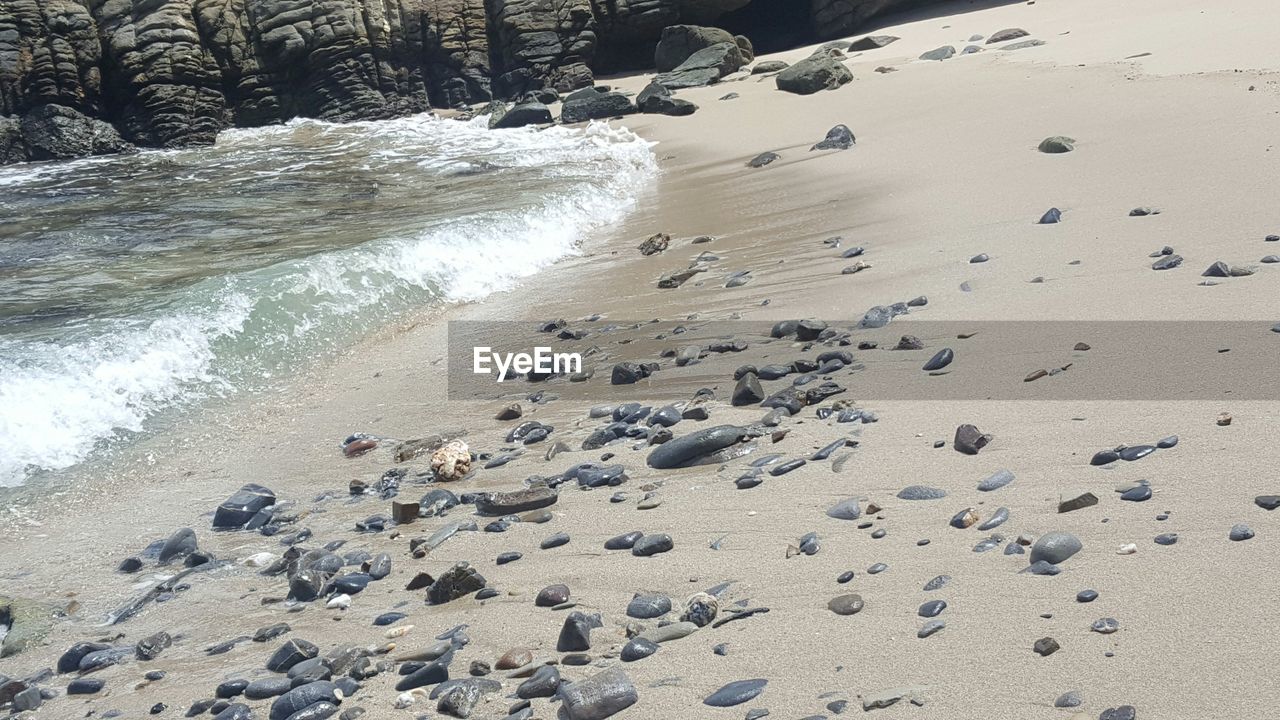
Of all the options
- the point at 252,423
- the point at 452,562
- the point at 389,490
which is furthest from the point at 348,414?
the point at 452,562

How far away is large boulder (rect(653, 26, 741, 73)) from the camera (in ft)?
58.3

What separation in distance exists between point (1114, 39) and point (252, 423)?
1122cm

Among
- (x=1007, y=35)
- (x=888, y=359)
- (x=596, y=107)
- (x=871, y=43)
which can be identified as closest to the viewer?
(x=888, y=359)

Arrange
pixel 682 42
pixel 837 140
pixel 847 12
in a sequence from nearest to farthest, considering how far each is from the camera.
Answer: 1. pixel 837 140
2. pixel 682 42
3. pixel 847 12

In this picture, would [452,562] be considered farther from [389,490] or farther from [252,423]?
[252,423]

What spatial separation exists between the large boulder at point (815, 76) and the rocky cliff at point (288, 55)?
455 cm

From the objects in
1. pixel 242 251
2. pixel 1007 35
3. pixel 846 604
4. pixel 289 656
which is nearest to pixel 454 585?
pixel 289 656

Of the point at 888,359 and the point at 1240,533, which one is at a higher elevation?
the point at 1240,533

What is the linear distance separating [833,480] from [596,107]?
12391 millimetres

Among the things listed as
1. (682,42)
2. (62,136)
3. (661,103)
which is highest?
(62,136)

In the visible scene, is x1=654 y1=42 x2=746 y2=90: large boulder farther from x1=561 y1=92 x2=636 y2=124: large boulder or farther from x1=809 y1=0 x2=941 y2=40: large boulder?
x1=809 y1=0 x2=941 y2=40: large boulder

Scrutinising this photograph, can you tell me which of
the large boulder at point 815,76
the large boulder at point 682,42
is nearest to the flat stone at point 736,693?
the large boulder at point 815,76

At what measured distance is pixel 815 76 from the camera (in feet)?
46.8

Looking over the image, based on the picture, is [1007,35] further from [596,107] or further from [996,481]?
Answer: [996,481]
